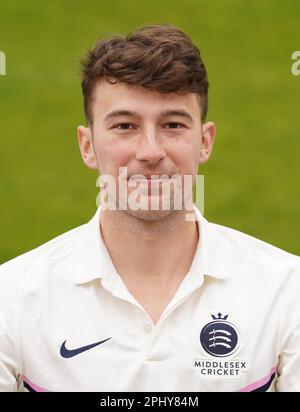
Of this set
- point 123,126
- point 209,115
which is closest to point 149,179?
point 123,126

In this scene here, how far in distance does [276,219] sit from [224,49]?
126 inches

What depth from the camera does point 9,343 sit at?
5566 millimetres

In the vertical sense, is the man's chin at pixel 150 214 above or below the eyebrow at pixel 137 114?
below

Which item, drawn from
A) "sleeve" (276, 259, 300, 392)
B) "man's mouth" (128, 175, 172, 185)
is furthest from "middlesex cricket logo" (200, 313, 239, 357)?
"man's mouth" (128, 175, 172, 185)

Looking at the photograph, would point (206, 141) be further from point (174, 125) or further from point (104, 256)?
point (104, 256)

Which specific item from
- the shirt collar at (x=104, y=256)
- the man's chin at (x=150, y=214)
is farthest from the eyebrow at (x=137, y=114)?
the shirt collar at (x=104, y=256)

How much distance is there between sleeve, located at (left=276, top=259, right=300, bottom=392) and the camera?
5562 mm

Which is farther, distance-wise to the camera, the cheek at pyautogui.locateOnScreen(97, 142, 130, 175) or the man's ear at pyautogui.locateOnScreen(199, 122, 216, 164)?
the man's ear at pyautogui.locateOnScreen(199, 122, 216, 164)

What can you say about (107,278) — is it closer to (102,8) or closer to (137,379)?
(137,379)

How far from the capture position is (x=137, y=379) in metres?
5.49

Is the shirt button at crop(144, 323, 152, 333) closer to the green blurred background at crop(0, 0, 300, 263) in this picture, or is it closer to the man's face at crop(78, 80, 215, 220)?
the man's face at crop(78, 80, 215, 220)

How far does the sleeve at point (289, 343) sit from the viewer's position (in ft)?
18.2

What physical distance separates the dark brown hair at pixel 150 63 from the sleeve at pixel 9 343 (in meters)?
1.10

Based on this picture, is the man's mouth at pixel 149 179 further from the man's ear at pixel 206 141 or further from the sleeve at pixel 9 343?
the sleeve at pixel 9 343
